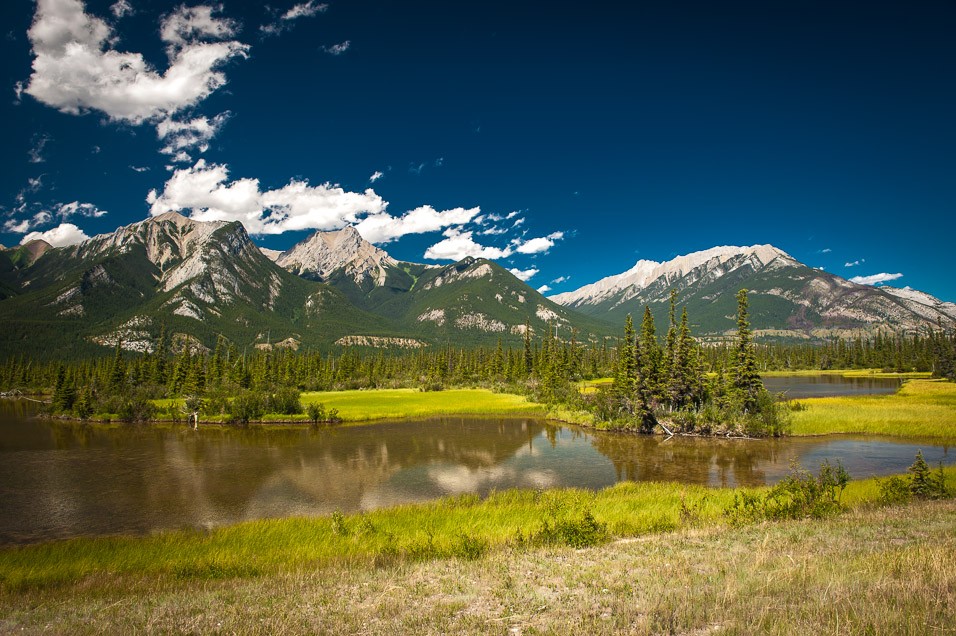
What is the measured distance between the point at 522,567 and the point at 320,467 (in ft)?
90.2

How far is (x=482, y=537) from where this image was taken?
61.6 feet

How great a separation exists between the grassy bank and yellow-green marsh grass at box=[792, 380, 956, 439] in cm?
3714

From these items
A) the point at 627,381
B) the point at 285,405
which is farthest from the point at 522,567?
the point at 285,405

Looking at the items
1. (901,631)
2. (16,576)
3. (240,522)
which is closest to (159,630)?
(901,631)

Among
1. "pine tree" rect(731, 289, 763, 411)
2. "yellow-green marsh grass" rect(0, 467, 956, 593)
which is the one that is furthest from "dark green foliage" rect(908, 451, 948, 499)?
"pine tree" rect(731, 289, 763, 411)

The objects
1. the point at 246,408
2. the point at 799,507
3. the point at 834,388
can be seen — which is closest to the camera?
the point at 799,507

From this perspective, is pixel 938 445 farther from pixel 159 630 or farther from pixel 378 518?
pixel 159 630

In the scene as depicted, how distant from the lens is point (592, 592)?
10000 mm

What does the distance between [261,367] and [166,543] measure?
93.8 metres

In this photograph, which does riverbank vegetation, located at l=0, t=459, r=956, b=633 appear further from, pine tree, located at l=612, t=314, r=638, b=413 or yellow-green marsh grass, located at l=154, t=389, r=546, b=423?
yellow-green marsh grass, located at l=154, t=389, r=546, b=423

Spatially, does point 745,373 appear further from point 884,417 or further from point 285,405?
point 285,405

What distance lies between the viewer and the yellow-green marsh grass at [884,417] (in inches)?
1718

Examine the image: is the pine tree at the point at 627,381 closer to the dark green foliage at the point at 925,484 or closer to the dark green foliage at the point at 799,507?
the dark green foliage at the point at 925,484

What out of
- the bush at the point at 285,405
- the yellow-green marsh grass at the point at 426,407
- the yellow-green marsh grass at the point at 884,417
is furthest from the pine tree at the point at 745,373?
the bush at the point at 285,405
